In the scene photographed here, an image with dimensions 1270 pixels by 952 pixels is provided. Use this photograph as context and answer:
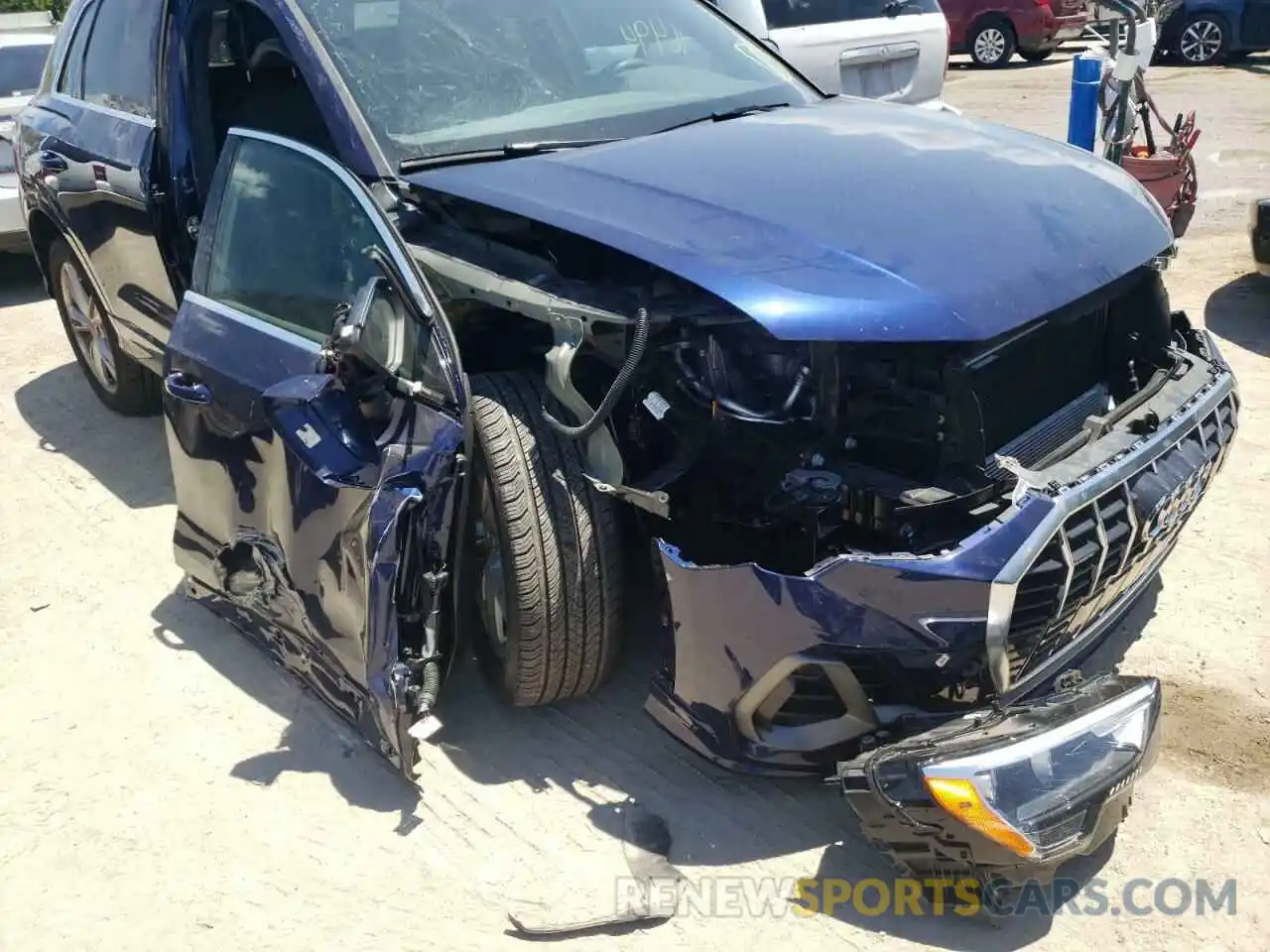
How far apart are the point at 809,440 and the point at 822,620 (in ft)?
1.32

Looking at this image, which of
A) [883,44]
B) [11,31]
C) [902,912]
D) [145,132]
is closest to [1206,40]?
[883,44]

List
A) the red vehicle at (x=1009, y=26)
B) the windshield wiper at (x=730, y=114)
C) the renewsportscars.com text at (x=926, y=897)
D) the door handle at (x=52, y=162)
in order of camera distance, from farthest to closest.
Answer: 1. the red vehicle at (x=1009, y=26)
2. the door handle at (x=52, y=162)
3. the windshield wiper at (x=730, y=114)
4. the renewsportscars.com text at (x=926, y=897)

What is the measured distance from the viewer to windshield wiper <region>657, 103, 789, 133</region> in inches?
140

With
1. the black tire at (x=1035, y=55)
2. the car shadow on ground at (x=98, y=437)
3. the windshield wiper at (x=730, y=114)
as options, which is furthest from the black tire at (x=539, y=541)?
the black tire at (x=1035, y=55)

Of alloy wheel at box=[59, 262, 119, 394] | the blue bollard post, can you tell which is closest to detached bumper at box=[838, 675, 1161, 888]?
alloy wheel at box=[59, 262, 119, 394]

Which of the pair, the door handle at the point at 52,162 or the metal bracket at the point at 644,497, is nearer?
the metal bracket at the point at 644,497

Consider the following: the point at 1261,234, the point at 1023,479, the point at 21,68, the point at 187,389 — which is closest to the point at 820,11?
the point at 1261,234

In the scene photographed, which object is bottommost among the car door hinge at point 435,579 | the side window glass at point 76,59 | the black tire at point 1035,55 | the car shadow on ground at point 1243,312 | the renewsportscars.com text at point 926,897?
the black tire at point 1035,55

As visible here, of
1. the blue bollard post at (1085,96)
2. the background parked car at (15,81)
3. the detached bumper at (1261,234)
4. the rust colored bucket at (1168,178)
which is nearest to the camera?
the detached bumper at (1261,234)

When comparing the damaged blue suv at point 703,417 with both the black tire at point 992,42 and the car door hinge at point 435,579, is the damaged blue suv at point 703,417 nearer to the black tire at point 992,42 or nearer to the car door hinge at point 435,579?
the car door hinge at point 435,579

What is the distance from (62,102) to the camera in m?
5.04

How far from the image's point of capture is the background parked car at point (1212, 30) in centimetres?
1484

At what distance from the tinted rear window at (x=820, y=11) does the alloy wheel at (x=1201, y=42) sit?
9.73 metres

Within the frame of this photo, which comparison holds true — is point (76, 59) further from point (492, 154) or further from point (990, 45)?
point (990, 45)
